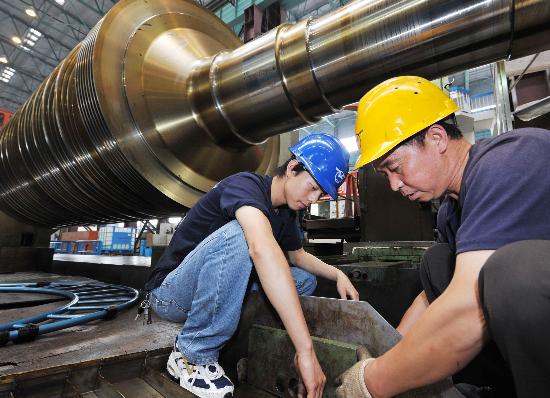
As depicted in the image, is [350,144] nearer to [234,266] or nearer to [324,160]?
[324,160]

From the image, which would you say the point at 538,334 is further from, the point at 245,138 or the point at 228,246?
the point at 245,138

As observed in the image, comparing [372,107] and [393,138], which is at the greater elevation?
[372,107]

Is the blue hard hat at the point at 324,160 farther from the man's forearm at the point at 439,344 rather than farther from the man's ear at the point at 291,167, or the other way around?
the man's forearm at the point at 439,344

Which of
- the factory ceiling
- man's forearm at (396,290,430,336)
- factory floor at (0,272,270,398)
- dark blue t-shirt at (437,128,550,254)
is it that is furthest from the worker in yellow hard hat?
the factory ceiling

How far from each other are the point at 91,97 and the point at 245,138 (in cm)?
86

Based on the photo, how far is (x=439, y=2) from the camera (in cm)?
125

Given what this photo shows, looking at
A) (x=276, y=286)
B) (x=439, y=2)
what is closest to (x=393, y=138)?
(x=276, y=286)

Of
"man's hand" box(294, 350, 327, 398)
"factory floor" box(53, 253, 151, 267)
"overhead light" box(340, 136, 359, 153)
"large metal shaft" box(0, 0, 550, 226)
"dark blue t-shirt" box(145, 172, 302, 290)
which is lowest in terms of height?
"man's hand" box(294, 350, 327, 398)

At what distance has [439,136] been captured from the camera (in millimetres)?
953

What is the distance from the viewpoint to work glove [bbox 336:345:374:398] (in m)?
A: 0.81

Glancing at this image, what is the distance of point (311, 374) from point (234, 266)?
0.39 meters

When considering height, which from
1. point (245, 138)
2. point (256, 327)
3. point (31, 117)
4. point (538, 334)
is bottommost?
point (256, 327)

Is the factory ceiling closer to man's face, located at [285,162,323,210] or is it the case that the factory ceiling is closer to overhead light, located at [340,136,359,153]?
overhead light, located at [340,136,359,153]

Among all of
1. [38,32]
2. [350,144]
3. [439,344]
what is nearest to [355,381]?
[439,344]
